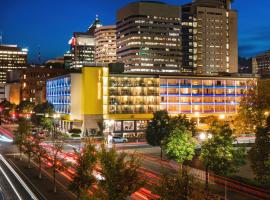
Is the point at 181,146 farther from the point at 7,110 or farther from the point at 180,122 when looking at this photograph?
the point at 7,110

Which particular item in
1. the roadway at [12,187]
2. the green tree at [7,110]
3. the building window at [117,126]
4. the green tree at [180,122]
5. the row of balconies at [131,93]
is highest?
the row of balconies at [131,93]

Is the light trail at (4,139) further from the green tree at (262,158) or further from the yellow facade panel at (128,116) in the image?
the green tree at (262,158)

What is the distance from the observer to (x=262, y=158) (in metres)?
37.6

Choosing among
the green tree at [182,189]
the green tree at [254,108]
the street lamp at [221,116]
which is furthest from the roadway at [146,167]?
the street lamp at [221,116]

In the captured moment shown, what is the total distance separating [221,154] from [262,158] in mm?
6104

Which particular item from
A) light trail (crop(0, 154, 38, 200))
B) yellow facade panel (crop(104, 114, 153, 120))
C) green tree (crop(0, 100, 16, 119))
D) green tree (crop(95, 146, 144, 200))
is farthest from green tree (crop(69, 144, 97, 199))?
green tree (crop(0, 100, 16, 119))

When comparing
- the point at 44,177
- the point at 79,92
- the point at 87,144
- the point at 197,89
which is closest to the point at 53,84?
→ the point at 79,92

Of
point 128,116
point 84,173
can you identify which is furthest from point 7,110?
point 84,173

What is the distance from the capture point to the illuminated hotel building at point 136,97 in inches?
4382

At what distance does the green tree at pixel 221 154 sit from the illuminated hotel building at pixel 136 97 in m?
67.3

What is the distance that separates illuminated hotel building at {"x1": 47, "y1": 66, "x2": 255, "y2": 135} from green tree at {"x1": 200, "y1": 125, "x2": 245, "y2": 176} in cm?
6727

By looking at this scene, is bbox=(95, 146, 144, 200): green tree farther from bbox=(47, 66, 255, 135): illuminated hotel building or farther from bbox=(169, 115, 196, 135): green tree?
bbox=(47, 66, 255, 135): illuminated hotel building

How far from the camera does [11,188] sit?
45.7 metres

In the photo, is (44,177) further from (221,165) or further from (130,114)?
(130,114)
